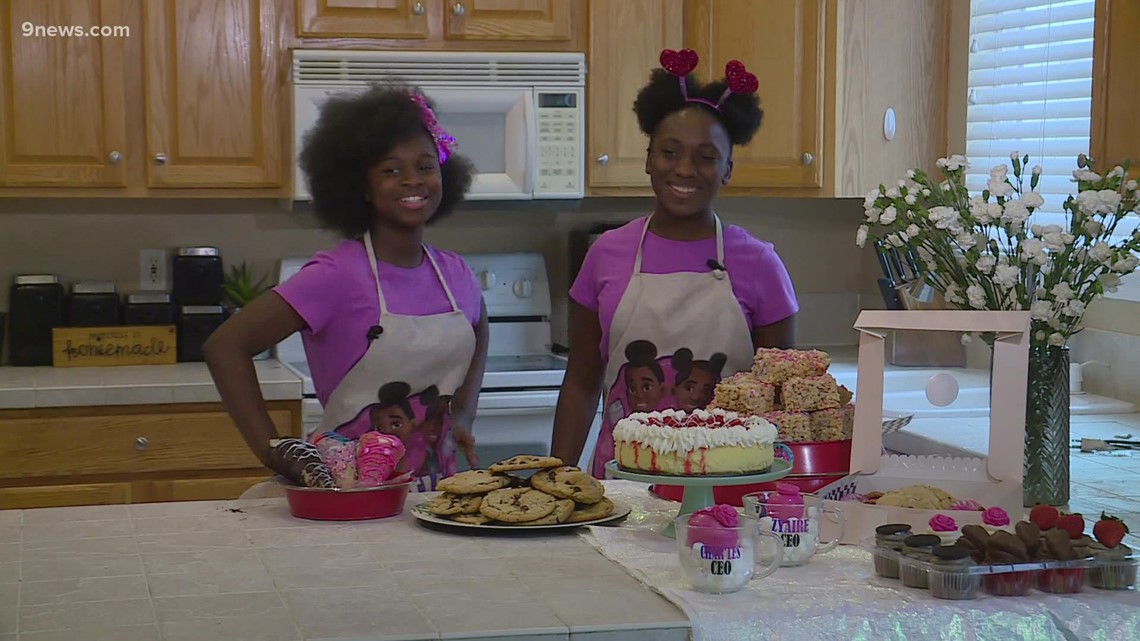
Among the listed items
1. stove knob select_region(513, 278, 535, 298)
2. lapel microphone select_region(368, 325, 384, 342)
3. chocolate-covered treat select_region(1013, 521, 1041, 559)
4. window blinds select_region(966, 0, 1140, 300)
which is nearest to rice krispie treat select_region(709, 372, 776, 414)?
chocolate-covered treat select_region(1013, 521, 1041, 559)

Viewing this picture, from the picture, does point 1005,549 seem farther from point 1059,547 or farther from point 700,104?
point 700,104

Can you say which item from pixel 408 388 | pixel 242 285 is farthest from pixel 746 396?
pixel 242 285

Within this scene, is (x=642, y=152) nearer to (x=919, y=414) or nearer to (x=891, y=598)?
(x=919, y=414)

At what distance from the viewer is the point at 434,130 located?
7.68 feet

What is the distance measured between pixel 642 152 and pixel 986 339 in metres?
1.76

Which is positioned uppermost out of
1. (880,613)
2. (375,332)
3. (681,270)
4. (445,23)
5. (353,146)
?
(445,23)

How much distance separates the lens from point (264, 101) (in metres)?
3.42

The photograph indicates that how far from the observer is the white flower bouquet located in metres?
1.83

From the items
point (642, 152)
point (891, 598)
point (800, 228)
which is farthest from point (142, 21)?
point (891, 598)

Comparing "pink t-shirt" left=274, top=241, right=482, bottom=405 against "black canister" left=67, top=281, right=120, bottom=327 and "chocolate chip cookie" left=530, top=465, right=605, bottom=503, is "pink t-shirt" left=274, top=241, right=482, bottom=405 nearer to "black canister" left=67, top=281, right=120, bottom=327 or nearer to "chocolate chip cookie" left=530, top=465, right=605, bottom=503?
"chocolate chip cookie" left=530, top=465, right=605, bottom=503

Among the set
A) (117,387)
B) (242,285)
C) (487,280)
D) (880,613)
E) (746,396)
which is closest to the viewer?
(880,613)

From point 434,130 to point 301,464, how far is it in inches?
30.9

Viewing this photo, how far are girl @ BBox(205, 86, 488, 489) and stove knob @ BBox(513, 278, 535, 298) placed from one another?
59.6 inches

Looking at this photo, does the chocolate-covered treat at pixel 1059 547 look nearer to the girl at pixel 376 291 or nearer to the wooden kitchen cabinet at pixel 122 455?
the girl at pixel 376 291
